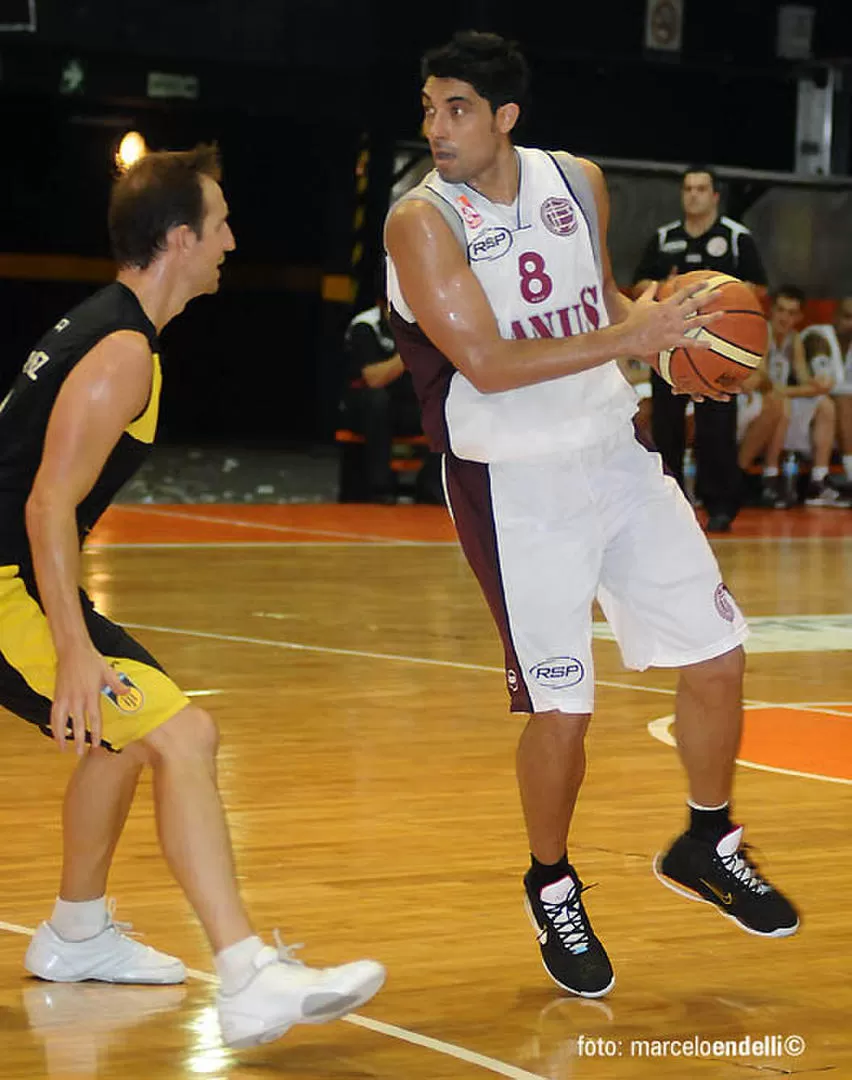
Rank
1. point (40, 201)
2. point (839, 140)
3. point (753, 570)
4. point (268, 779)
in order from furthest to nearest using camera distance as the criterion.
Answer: point (40, 201)
point (839, 140)
point (753, 570)
point (268, 779)

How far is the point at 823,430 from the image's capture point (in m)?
14.8

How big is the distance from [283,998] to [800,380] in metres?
11.9

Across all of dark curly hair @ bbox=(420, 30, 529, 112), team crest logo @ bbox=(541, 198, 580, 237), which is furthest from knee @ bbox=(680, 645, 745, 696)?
dark curly hair @ bbox=(420, 30, 529, 112)

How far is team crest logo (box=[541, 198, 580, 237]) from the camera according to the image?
411 centimetres

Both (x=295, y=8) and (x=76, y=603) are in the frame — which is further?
(x=295, y=8)

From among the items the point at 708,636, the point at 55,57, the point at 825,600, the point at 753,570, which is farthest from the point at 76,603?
the point at 55,57

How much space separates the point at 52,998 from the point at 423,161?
11038 millimetres

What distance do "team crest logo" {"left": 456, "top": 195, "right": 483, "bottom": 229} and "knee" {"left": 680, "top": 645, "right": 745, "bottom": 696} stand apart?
0.95 metres

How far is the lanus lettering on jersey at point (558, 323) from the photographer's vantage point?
4.08m

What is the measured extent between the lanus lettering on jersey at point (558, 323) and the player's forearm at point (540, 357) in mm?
122

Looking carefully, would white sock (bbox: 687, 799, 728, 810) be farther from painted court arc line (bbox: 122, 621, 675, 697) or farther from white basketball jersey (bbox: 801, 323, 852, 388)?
white basketball jersey (bbox: 801, 323, 852, 388)

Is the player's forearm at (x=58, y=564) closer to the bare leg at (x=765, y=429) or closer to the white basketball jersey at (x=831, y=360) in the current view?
the bare leg at (x=765, y=429)

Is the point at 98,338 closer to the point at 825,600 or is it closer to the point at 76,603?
the point at 76,603

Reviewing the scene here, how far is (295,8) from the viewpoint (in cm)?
1844
